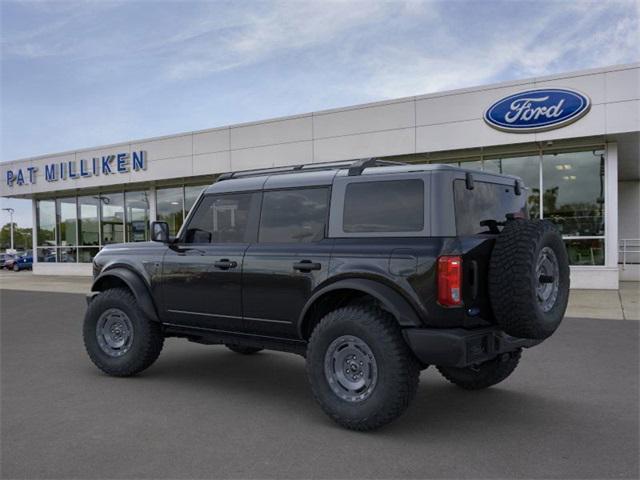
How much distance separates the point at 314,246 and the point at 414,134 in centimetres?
1148

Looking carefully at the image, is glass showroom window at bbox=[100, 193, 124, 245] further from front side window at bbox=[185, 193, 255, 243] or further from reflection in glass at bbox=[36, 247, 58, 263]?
front side window at bbox=[185, 193, 255, 243]

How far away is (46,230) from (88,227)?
3.27m

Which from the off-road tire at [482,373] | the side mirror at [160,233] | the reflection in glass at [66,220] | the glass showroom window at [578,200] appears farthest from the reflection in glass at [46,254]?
the off-road tire at [482,373]

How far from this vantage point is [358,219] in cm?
461

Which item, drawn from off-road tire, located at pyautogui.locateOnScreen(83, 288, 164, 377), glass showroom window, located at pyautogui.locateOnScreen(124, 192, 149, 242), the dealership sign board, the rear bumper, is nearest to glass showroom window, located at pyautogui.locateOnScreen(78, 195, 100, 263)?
the dealership sign board

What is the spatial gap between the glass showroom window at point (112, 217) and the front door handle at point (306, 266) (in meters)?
20.5

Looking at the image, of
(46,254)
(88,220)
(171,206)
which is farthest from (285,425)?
(46,254)

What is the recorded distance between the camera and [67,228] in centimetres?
2555

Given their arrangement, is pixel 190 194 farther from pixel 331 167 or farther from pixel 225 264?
pixel 331 167

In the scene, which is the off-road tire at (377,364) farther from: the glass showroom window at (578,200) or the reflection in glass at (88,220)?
the reflection in glass at (88,220)

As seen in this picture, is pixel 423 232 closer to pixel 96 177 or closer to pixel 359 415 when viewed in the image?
pixel 359 415

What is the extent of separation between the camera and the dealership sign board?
2152 cm

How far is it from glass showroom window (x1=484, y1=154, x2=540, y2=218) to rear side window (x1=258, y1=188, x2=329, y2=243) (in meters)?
11.0

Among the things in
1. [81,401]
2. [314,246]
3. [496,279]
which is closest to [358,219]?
[314,246]
